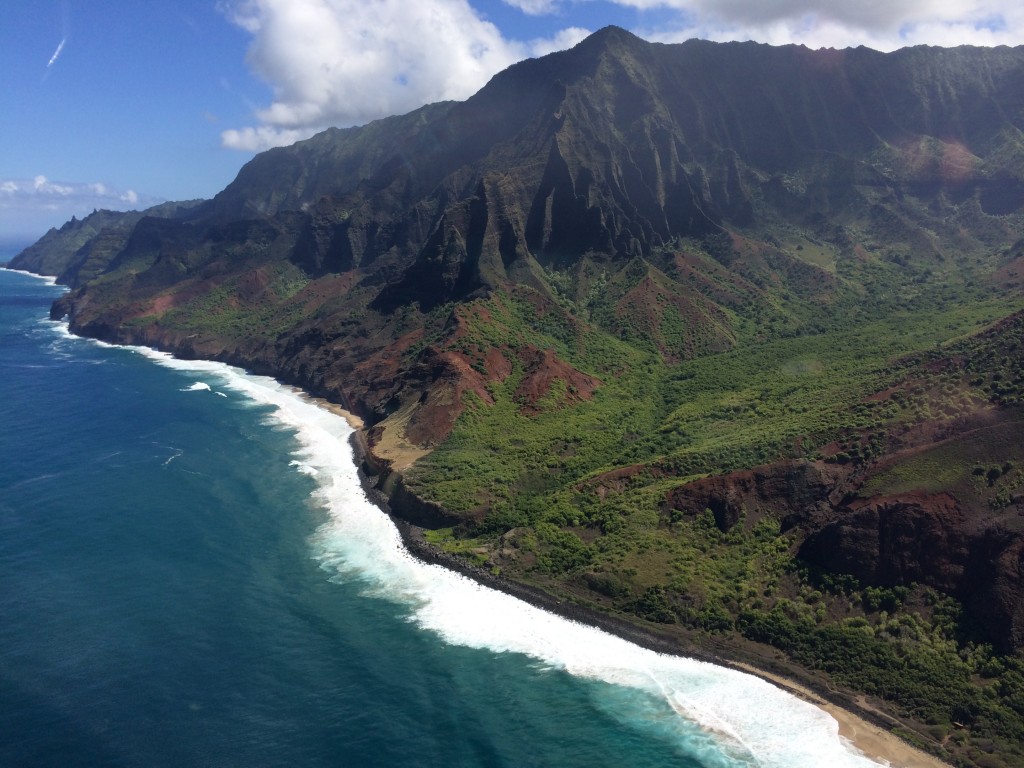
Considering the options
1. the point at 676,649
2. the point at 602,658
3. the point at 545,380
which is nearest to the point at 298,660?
the point at 602,658

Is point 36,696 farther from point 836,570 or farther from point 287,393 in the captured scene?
point 287,393

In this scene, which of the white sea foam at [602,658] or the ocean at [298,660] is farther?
the white sea foam at [602,658]

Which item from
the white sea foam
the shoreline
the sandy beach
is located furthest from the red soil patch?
the sandy beach

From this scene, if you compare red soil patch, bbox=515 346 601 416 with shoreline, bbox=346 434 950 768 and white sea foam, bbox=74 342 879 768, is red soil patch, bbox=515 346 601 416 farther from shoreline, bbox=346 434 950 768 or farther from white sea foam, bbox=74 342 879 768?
white sea foam, bbox=74 342 879 768

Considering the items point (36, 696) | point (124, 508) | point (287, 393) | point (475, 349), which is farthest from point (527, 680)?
point (287, 393)

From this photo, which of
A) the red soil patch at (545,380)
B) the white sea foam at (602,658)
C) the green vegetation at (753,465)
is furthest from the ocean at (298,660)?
the red soil patch at (545,380)

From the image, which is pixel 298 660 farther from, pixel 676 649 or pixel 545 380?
pixel 545 380

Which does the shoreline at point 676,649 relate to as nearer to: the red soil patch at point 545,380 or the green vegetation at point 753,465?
the green vegetation at point 753,465
